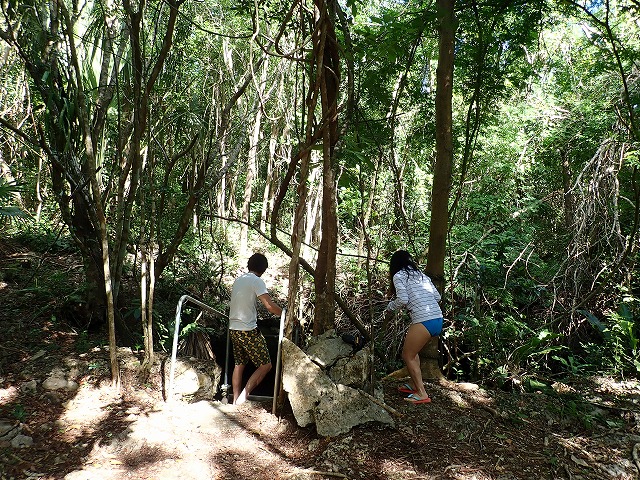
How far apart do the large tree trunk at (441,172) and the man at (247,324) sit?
1.66 metres

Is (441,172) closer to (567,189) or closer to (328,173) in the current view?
(328,173)

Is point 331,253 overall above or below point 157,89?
below

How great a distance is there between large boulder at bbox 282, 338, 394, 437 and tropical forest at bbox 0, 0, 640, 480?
1 cm

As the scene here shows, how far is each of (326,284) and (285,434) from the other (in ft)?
4.12

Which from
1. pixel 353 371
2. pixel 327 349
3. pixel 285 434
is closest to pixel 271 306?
pixel 327 349

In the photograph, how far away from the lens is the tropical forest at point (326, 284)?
3.43 meters

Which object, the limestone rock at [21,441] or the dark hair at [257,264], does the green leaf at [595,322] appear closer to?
the dark hair at [257,264]

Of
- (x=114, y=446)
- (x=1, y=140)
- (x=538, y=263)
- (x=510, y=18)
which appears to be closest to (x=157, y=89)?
(x=114, y=446)

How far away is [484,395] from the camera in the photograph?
4.23 metres

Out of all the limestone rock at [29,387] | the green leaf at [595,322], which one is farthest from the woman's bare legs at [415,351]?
the limestone rock at [29,387]

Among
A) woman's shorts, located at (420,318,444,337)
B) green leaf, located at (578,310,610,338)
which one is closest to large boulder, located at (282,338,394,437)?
woman's shorts, located at (420,318,444,337)

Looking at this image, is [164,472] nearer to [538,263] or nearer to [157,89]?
[157,89]

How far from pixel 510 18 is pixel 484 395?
4.90 meters

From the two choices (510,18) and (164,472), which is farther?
(510,18)
